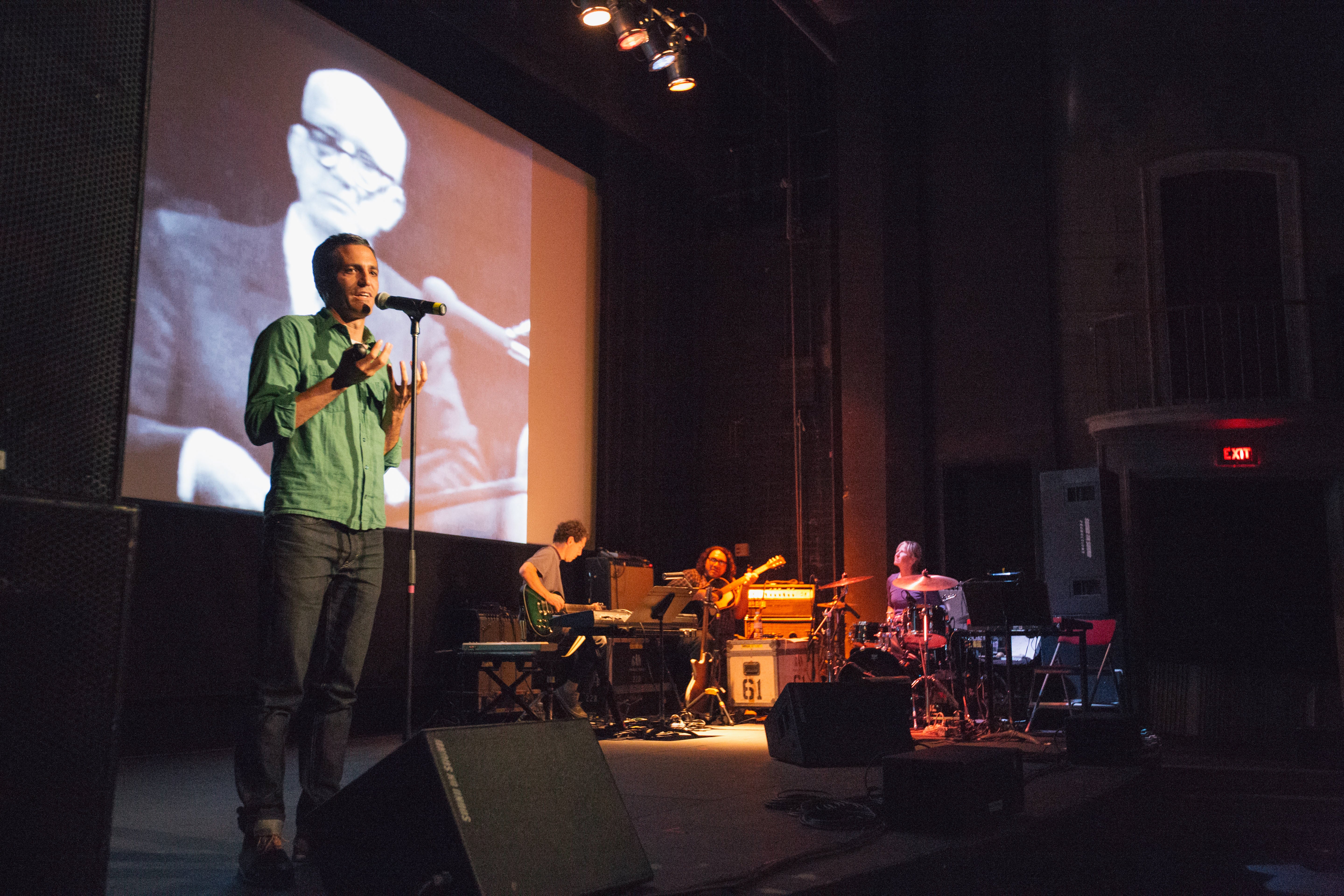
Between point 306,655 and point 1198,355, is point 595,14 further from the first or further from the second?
point 1198,355

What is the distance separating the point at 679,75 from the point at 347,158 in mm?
2556

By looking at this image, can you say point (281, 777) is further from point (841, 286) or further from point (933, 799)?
point (841, 286)

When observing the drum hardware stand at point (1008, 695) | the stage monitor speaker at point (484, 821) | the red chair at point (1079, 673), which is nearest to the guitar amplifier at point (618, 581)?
the drum hardware stand at point (1008, 695)

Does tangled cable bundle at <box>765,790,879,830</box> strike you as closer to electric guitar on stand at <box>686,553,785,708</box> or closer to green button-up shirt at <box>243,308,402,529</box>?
green button-up shirt at <box>243,308,402,529</box>

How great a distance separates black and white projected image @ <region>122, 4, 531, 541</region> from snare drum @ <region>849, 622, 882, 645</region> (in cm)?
264

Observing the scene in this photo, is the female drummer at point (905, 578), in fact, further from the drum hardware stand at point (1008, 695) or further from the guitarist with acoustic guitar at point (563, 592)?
the guitarist with acoustic guitar at point (563, 592)

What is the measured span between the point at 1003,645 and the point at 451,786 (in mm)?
5483

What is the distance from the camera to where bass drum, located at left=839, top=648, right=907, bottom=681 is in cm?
700

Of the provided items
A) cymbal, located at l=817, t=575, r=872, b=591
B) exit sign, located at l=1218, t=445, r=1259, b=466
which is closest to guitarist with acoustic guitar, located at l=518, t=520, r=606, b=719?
cymbal, located at l=817, t=575, r=872, b=591

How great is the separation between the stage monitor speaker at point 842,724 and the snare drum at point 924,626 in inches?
87.6

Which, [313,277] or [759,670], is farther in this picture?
[759,670]

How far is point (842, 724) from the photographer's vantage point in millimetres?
4316

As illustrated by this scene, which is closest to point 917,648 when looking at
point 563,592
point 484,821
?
point 563,592

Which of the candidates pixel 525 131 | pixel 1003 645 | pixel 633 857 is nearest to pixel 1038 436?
pixel 1003 645
